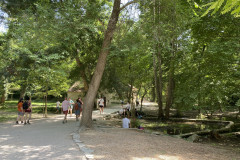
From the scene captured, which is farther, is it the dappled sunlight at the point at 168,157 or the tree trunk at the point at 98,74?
the tree trunk at the point at 98,74

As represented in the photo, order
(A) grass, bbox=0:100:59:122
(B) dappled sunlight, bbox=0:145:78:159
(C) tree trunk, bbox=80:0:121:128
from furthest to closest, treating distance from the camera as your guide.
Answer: (A) grass, bbox=0:100:59:122 → (C) tree trunk, bbox=80:0:121:128 → (B) dappled sunlight, bbox=0:145:78:159

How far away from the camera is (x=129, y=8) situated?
1156cm

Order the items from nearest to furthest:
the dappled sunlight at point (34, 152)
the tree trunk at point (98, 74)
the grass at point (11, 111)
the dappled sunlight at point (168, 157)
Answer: the dappled sunlight at point (34, 152) < the dappled sunlight at point (168, 157) < the tree trunk at point (98, 74) < the grass at point (11, 111)

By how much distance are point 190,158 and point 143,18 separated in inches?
346

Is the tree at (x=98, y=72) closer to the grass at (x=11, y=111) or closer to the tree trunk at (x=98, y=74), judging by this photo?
the tree trunk at (x=98, y=74)

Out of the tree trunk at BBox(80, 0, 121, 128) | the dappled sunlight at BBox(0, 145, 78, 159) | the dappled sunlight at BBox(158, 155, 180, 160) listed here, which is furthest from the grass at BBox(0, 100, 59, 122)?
the dappled sunlight at BBox(158, 155, 180, 160)

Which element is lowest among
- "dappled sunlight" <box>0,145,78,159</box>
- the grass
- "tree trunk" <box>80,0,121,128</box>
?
"dappled sunlight" <box>0,145,78,159</box>

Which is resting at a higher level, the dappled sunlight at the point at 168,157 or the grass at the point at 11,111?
the grass at the point at 11,111

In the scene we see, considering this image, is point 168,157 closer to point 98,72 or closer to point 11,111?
point 98,72

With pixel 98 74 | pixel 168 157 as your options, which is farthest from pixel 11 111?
pixel 168 157

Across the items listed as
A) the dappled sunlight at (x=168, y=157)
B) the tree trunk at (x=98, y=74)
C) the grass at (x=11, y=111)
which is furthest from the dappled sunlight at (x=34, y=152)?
the grass at (x=11, y=111)

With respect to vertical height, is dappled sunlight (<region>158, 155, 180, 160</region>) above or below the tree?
below

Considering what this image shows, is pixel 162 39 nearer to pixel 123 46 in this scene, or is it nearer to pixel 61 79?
pixel 123 46

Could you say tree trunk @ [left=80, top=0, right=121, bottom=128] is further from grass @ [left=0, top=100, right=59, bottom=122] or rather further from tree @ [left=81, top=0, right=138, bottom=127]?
grass @ [left=0, top=100, right=59, bottom=122]
